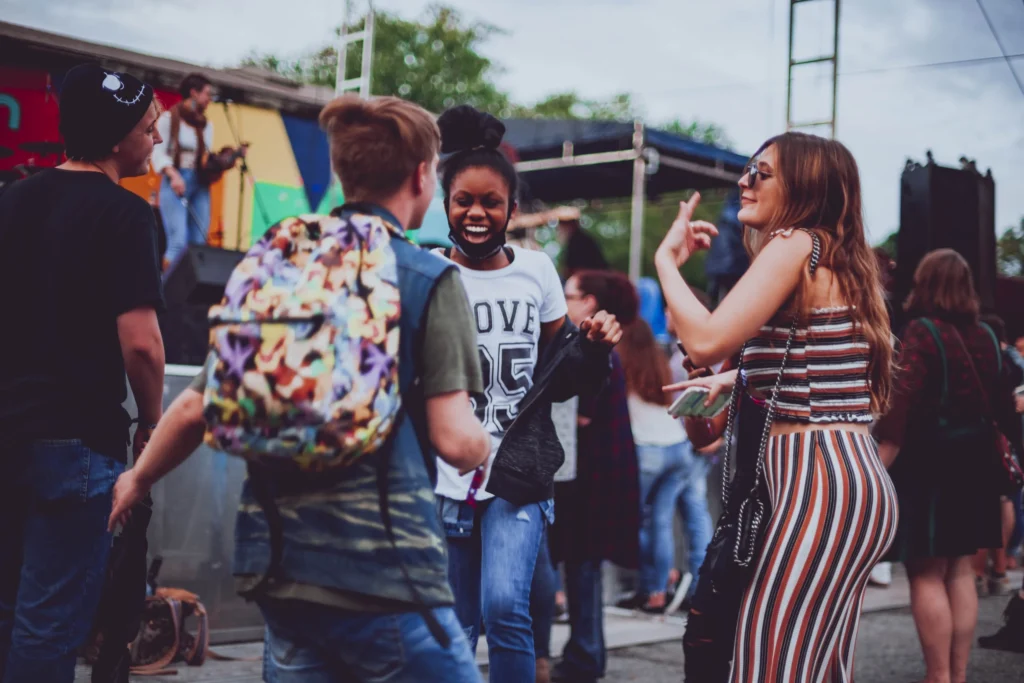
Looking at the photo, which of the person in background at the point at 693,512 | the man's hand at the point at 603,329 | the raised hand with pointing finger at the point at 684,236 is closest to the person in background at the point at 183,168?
the person in background at the point at 693,512

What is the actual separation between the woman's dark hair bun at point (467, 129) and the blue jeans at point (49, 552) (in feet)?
5.56

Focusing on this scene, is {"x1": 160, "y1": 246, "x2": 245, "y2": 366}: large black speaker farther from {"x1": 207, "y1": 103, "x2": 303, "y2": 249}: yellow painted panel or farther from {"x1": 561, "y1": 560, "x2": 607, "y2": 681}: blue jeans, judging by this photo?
{"x1": 561, "y1": 560, "x2": 607, "y2": 681}: blue jeans

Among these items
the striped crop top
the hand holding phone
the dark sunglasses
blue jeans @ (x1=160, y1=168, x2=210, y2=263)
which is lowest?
the hand holding phone

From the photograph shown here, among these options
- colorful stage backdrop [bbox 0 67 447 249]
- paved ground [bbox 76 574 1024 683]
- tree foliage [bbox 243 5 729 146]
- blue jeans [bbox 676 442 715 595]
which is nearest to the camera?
paved ground [bbox 76 574 1024 683]

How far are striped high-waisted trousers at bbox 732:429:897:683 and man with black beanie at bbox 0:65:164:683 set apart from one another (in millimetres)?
1736

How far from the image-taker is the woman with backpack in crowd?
3611 mm

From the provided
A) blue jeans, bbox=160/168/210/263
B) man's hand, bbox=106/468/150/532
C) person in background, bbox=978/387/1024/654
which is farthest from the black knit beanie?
person in background, bbox=978/387/1024/654

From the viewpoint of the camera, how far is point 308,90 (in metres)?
10.9

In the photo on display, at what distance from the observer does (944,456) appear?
18.2 ft

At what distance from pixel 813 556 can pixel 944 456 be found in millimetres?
3067

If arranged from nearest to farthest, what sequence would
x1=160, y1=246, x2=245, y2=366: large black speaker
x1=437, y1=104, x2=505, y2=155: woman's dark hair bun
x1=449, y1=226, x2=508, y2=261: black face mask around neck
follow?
x1=449, y1=226, x2=508, y2=261: black face mask around neck, x1=437, y1=104, x2=505, y2=155: woman's dark hair bun, x1=160, y1=246, x2=245, y2=366: large black speaker

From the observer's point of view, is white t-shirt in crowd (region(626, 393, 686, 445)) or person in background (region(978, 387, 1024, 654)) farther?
white t-shirt in crowd (region(626, 393, 686, 445))

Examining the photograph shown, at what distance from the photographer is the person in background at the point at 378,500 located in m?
2.08

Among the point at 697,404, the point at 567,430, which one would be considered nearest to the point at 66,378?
the point at 697,404
